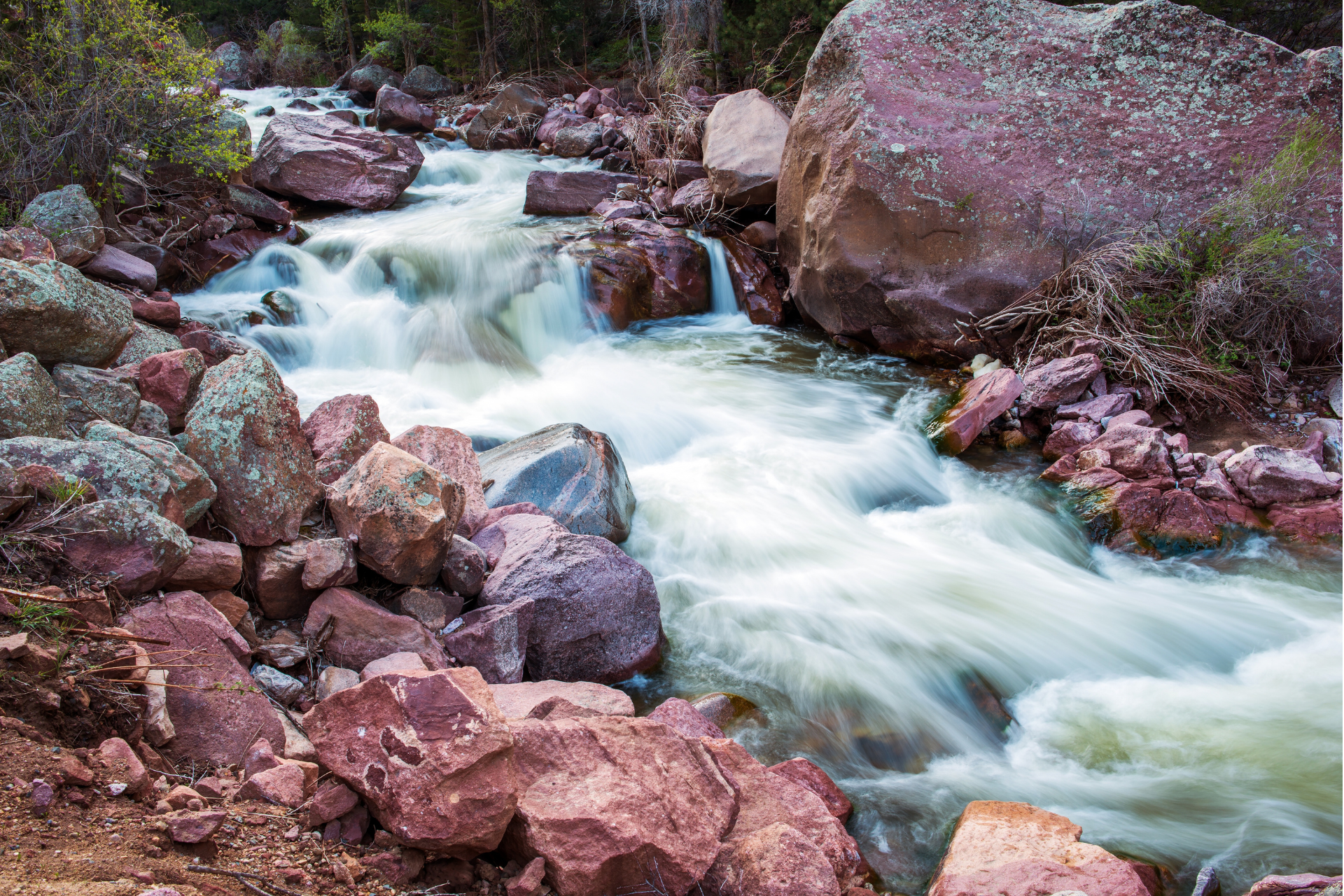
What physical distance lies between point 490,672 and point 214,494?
1.23 m

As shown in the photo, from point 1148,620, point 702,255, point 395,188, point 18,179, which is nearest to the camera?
point 1148,620

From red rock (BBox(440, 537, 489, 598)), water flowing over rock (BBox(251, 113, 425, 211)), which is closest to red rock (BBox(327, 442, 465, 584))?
red rock (BBox(440, 537, 489, 598))

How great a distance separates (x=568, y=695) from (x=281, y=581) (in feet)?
3.81

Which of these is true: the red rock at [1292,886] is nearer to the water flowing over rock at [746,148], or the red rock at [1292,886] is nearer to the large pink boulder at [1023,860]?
the large pink boulder at [1023,860]

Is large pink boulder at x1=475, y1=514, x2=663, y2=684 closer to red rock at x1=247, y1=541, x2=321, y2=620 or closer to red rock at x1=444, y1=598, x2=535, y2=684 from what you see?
red rock at x1=444, y1=598, x2=535, y2=684

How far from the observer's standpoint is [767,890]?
1.96m

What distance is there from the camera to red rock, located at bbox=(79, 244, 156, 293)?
226 inches

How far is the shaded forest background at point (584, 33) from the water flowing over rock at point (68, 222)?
7594mm

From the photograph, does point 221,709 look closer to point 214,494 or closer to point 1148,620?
point 214,494

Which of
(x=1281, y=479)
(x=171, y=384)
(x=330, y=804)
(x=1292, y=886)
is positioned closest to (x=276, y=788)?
(x=330, y=804)

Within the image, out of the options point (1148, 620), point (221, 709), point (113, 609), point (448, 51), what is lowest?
point (1148, 620)

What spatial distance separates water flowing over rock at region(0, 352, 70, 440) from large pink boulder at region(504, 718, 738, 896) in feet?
7.10

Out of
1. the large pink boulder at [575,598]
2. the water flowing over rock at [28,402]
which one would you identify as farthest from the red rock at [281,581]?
the water flowing over rock at [28,402]

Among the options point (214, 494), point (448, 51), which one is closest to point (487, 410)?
point (214, 494)
